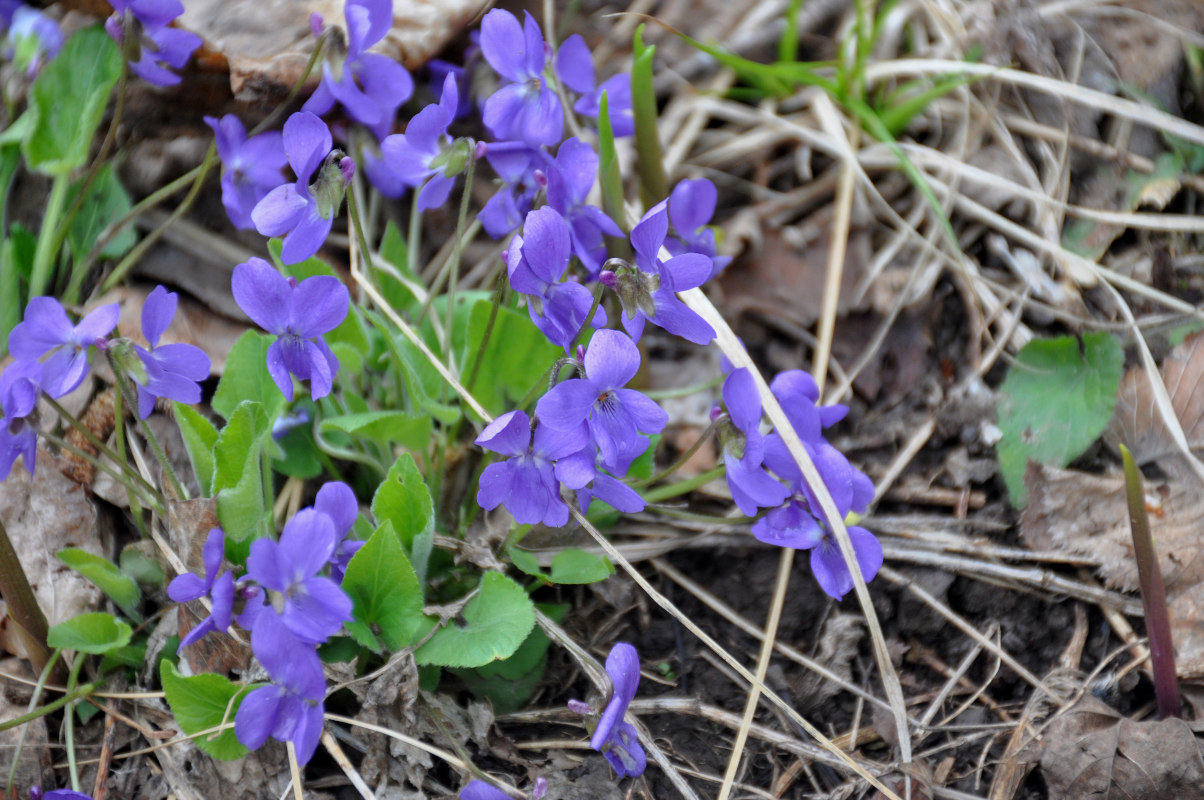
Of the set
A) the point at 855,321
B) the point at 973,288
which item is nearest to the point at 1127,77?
the point at 973,288

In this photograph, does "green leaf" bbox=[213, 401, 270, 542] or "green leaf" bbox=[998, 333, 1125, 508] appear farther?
"green leaf" bbox=[998, 333, 1125, 508]

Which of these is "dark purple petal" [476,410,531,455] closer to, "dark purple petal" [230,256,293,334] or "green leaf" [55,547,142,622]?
"dark purple petal" [230,256,293,334]

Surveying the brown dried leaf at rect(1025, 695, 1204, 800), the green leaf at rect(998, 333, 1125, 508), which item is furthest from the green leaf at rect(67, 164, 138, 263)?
the brown dried leaf at rect(1025, 695, 1204, 800)

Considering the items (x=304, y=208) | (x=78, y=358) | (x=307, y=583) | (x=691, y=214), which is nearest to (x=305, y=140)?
(x=304, y=208)

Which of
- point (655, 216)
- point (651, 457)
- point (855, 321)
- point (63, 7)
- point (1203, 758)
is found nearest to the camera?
point (655, 216)

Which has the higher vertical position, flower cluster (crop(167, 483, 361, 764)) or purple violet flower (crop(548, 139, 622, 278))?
purple violet flower (crop(548, 139, 622, 278))

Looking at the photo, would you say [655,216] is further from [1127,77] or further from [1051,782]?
[1127,77]

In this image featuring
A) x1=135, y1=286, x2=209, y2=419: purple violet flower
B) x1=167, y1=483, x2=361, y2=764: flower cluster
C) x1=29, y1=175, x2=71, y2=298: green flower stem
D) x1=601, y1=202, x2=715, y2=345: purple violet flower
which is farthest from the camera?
x1=29, y1=175, x2=71, y2=298: green flower stem
